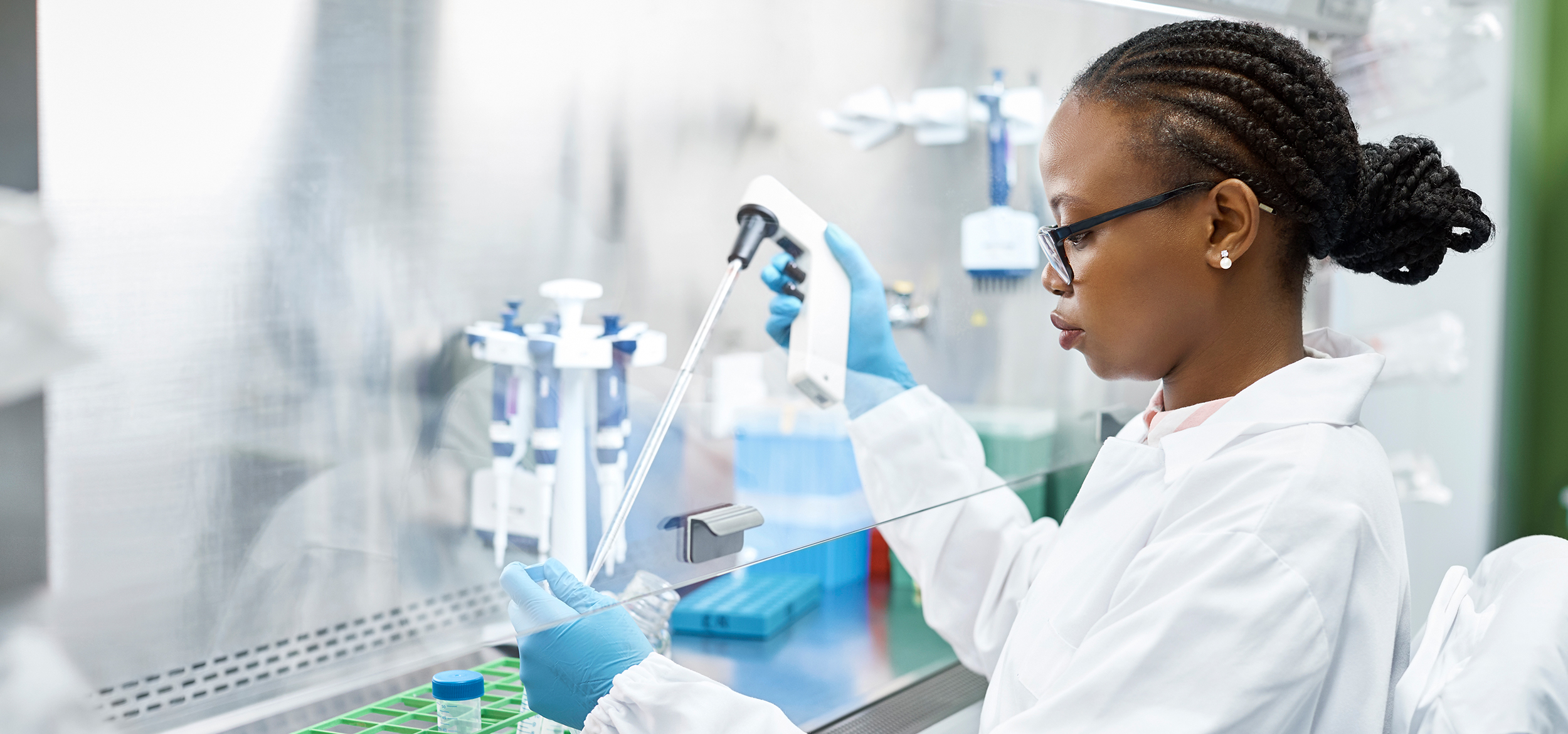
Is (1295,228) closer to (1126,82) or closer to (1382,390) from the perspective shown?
(1126,82)

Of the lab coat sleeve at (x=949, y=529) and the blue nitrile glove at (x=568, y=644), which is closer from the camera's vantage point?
the blue nitrile glove at (x=568, y=644)

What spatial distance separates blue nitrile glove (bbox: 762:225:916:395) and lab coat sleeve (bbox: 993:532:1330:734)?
58cm

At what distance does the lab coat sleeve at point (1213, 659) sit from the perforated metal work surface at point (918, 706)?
1.98 feet

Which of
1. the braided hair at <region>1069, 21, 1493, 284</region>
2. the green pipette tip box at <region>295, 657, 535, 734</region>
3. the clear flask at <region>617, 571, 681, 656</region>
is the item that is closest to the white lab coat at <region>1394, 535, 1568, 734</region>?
the braided hair at <region>1069, 21, 1493, 284</region>

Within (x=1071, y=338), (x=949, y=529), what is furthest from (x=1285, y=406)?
(x=949, y=529)

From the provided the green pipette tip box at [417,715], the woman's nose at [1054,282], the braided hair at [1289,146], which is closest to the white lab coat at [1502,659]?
the braided hair at [1289,146]

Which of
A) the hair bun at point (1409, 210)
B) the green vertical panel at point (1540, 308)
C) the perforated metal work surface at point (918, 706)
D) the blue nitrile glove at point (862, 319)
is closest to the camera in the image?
the hair bun at point (1409, 210)

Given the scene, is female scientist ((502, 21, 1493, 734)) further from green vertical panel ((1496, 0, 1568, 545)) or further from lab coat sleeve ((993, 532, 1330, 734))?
green vertical panel ((1496, 0, 1568, 545))

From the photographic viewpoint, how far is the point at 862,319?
136cm

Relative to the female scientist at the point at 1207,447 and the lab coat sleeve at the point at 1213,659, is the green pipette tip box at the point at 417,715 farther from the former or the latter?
the lab coat sleeve at the point at 1213,659

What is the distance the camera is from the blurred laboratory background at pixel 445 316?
0.84 meters

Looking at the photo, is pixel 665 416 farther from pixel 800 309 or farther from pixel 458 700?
pixel 458 700

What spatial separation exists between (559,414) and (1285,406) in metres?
0.71

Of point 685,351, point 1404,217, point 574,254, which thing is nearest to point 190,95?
point 574,254
